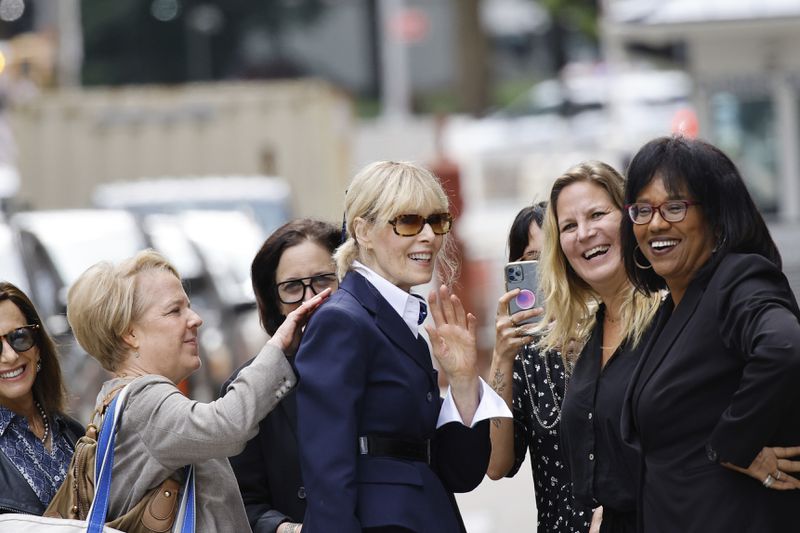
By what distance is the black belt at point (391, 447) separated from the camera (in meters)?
4.17

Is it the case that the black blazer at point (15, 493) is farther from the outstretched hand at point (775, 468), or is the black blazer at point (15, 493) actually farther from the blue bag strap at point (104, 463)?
the outstretched hand at point (775, 468)

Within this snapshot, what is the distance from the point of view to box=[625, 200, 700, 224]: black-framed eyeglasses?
4.05 m

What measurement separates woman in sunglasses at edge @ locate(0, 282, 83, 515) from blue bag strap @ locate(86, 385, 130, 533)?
0.32 metres

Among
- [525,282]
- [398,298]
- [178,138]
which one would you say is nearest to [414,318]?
[398,298]

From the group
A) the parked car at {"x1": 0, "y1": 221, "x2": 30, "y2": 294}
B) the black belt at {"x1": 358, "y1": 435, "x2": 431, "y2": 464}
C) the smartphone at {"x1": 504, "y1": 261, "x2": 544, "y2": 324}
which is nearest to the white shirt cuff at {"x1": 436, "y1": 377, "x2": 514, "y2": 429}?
the black belt at {"x1": 358, "y1": 435, "x2": 431, "y2": 464}

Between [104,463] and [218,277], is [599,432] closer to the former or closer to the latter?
[104,463]

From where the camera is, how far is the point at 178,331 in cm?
438

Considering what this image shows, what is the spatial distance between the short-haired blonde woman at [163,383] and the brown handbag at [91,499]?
4 centimetres

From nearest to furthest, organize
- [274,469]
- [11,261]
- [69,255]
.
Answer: [274,469]
[11,261]
[69,255]

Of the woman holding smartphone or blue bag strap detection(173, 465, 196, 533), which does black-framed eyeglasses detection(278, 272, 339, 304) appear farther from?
blue bag strap detection(173, 465, 196, 533)

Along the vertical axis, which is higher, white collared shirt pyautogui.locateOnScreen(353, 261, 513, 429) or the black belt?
white collared shirt pyautogui.locateOnScreen(353, 261, 513, 429)

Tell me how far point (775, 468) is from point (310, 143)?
1845 centimetres

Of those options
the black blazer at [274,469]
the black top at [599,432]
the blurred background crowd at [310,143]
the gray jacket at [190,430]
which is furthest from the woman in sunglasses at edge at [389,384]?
the blurred background crowd at [310,143]

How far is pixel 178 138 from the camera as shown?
22.6 m
